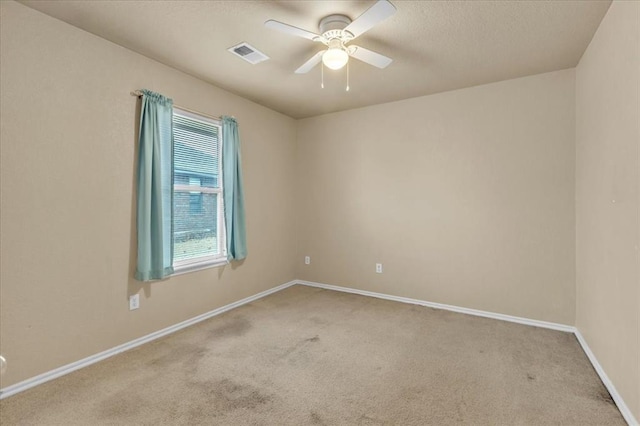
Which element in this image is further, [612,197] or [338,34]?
[338,34]

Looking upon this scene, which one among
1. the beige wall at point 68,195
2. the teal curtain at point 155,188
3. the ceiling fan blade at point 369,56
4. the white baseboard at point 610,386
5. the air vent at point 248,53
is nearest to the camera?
the white baseboard at point 610,386

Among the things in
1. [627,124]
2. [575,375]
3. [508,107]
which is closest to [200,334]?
[575,375]

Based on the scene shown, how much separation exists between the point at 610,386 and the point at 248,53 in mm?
3618

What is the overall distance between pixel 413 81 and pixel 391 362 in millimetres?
2754

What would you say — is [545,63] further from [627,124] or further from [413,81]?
[627,124]

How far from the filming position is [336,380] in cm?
222

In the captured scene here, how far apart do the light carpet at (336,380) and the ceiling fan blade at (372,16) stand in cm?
234

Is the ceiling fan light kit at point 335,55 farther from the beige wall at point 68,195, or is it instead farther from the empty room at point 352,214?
the beige wall at point 68,195

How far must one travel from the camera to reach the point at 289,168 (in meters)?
4.77

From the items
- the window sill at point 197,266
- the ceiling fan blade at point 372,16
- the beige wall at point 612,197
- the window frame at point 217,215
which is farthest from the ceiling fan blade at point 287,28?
the window sill at point 197,266

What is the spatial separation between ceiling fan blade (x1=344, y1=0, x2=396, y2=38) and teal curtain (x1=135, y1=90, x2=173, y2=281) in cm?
185

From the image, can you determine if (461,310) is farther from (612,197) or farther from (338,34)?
(338,34)

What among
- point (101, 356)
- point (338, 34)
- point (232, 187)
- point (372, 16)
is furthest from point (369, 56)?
point (101, 356)

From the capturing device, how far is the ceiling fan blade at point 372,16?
5.86ft
